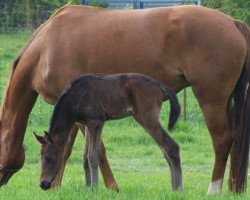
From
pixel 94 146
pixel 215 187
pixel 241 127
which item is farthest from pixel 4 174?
pixel 241 127

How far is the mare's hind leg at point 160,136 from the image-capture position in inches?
295

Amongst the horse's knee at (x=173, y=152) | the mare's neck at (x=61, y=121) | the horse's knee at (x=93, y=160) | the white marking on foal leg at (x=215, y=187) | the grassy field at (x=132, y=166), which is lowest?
the grassy field at (x=132, y=166)

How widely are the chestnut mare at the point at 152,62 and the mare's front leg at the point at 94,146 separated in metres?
0.77

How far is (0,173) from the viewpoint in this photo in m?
8.72

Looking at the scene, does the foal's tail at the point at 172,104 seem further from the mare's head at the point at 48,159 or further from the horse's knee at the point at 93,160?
the mare's head at the point at 48,159

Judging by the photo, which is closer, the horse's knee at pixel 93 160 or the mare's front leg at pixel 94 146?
the mare's front leg at pixel 94 146

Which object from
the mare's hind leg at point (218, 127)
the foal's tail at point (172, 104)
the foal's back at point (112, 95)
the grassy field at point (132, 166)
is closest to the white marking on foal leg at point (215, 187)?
the mare's hind leg at point (218, 127)

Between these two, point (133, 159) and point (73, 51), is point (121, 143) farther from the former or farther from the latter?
point (73, 51)

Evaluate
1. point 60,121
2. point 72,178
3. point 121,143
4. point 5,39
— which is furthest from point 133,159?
point 5,39

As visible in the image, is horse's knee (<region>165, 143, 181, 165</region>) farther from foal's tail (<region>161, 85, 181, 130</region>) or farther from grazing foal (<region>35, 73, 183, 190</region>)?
foal's tail (<region>161, 85, 181, 130</region>)

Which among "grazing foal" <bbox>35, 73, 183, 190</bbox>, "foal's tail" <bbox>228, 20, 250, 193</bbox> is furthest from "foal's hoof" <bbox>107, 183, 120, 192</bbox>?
"foal's tail" <bbox>228, 20, 250, 193</bbox>

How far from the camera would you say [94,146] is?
771 centimetres

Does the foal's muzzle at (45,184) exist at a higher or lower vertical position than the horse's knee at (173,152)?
lower

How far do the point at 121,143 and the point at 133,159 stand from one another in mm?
1264
